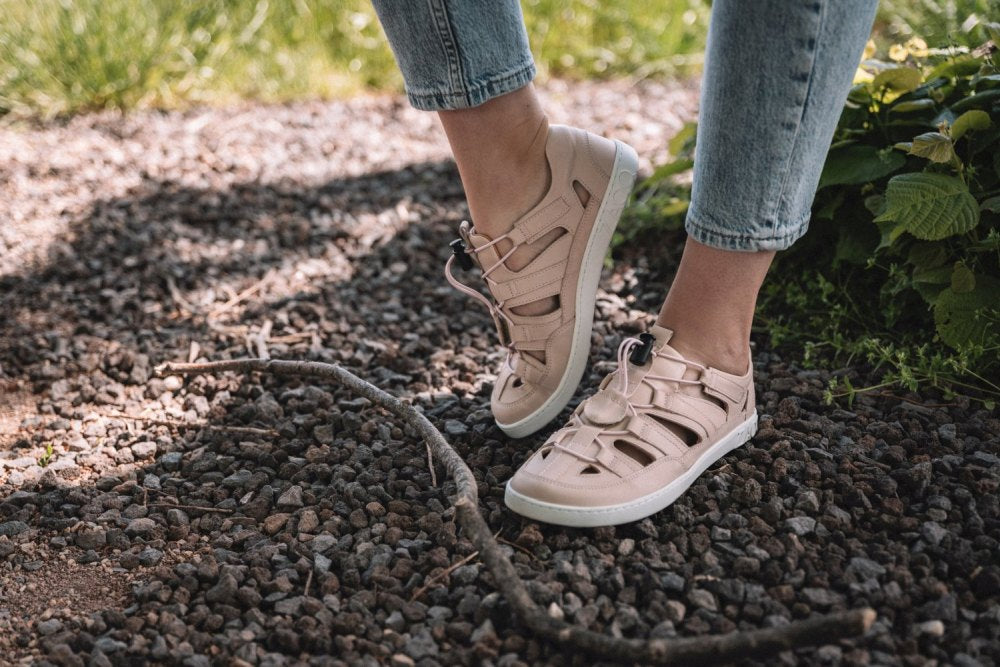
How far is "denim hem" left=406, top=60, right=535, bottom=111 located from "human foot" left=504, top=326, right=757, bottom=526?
0.45 m

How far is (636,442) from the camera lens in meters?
1.36

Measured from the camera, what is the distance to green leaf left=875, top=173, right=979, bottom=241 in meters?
1.52

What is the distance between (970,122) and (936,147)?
119 mm

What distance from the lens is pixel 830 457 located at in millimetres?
1467

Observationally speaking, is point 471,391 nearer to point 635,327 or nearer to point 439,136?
point 635,327

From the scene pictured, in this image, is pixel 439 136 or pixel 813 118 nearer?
pixel 813 118

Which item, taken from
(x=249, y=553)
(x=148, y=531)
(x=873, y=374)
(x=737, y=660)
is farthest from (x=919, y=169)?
(x=148, y=531)

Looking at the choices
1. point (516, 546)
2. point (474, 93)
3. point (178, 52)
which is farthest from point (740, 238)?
point (178, 52)

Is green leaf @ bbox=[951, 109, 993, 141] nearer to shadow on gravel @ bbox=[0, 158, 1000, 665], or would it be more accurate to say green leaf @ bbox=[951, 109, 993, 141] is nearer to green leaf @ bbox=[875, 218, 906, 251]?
green leaf @ bbox=[875, 218, 906, 251]

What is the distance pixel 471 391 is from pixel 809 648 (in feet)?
2.92

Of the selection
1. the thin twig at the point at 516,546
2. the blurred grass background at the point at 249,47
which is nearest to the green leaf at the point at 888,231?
the thin twig at the point at 516,546

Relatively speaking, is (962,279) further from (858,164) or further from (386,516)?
(386,516)

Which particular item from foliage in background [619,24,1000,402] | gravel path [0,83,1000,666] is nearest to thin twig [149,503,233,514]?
gravel path [0,83,1000,666]

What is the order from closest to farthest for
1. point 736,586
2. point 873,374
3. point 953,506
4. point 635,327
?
point 736,586, point 953,506, point 873,374, point 635,327
